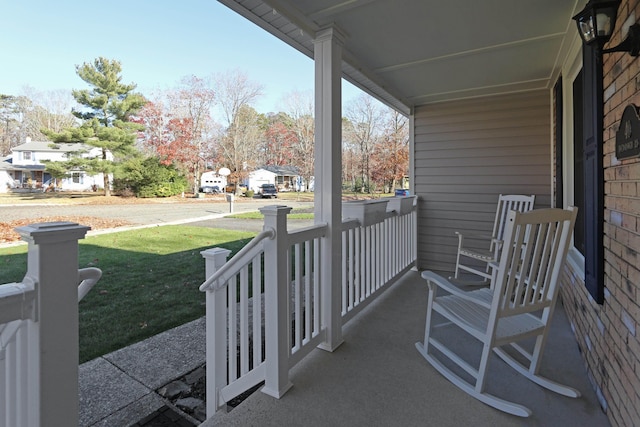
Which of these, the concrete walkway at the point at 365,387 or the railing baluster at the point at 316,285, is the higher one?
the railing baluster at the point at 316,285

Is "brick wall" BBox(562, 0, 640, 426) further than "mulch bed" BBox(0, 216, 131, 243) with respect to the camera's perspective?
No

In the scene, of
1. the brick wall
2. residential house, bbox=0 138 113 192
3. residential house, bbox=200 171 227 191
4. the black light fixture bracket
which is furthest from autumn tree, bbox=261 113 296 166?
the black light fixture bracket

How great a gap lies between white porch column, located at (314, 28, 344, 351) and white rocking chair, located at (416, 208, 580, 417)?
0.68m

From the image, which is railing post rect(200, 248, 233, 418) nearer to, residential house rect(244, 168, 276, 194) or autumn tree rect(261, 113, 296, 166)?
autumn tree rect(261, 113, 296, 166)

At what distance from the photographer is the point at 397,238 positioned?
3.90 meters

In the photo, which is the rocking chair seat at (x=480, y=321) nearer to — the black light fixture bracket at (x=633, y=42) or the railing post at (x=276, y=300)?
the railing post at (x=276, y=300)

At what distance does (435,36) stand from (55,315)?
2.91m

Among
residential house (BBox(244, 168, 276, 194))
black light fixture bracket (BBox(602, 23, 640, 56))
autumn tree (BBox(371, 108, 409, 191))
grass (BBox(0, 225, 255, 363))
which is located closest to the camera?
black light fixture bracket (BBox(602, 23, 640, 56))

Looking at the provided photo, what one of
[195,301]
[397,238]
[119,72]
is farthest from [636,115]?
[119,72]

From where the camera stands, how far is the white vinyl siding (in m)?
3.99

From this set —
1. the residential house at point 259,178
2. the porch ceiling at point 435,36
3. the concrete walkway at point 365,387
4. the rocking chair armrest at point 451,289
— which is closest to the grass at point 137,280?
the concrete walkway at point 365,387

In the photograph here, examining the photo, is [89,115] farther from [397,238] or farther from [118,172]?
[397,238]

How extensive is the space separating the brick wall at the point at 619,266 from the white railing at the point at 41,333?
6.51 ft

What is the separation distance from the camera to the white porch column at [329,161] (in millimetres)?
2305
